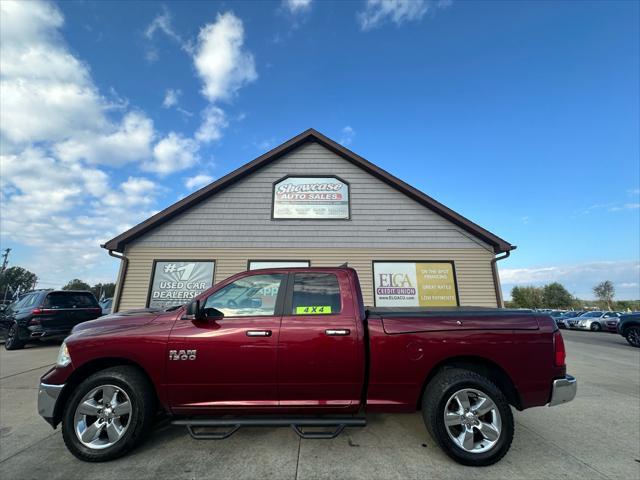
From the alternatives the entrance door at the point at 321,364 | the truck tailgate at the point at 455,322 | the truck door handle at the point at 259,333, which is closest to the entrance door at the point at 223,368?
the truck door handle at the point at 259,333

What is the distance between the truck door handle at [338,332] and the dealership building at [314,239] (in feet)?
19.8

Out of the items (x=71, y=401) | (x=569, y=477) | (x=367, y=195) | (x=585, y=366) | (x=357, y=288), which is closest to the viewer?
(x=569, y=477)

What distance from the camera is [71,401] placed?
112 inches

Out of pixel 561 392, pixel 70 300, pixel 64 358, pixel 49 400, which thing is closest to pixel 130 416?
pixel 49 400

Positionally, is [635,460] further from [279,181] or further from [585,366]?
[279,181]

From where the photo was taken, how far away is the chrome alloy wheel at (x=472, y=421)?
279 cm

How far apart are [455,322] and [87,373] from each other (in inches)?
153

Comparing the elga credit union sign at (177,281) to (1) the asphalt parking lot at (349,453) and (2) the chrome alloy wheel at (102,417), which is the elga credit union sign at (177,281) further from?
(2) the chrome alloy wheel at (102,417)

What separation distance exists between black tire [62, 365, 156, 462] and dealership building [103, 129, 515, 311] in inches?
236

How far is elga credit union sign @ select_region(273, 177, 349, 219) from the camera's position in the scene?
9.63m

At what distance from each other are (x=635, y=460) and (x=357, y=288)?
319 cm

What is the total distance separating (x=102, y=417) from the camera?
9.50 ft

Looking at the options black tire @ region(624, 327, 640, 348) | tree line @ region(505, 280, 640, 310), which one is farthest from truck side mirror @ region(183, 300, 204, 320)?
tree line @ region(505, 280, 640, 310)

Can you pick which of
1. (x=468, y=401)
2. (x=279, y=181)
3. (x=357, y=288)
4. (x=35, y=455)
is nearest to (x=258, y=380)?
(x=357, y=288)
